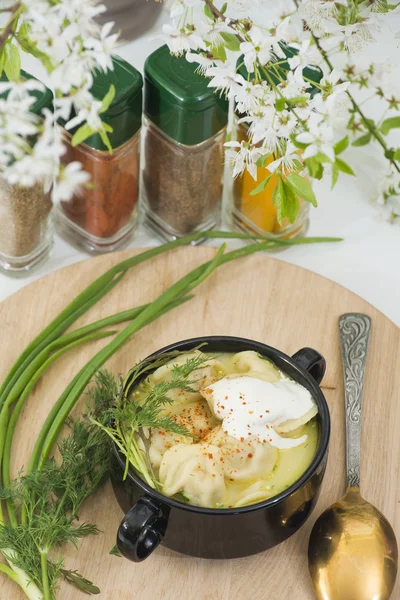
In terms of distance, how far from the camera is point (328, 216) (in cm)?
206

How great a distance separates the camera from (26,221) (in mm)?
1744

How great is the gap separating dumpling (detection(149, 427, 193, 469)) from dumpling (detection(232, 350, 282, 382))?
16cm

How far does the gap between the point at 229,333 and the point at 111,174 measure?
15.5 inches

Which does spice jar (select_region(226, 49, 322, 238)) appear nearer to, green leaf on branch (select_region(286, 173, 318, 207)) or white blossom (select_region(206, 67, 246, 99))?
white blossom (select_region(206, 67, 246, 99))

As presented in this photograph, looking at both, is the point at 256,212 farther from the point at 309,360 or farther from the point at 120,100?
the point at 309,360

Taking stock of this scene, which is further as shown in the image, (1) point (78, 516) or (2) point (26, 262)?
(2) point (26, 262)

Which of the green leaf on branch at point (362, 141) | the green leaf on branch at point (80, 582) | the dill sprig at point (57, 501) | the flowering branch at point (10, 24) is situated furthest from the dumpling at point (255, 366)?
the green leaf on branch at point (362, 141)

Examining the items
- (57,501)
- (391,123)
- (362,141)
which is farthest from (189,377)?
(362,141)

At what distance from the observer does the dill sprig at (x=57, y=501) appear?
4.25 feet

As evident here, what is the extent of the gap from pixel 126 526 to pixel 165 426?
0.17m

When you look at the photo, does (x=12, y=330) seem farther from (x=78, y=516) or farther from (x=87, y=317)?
(x=78, y=516)

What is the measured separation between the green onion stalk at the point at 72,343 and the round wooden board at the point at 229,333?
0.02m

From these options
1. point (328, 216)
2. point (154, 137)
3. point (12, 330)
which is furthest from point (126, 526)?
point (328, 216)

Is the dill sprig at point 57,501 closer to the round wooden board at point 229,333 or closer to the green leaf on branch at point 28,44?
the round wooden board at point 229,333
